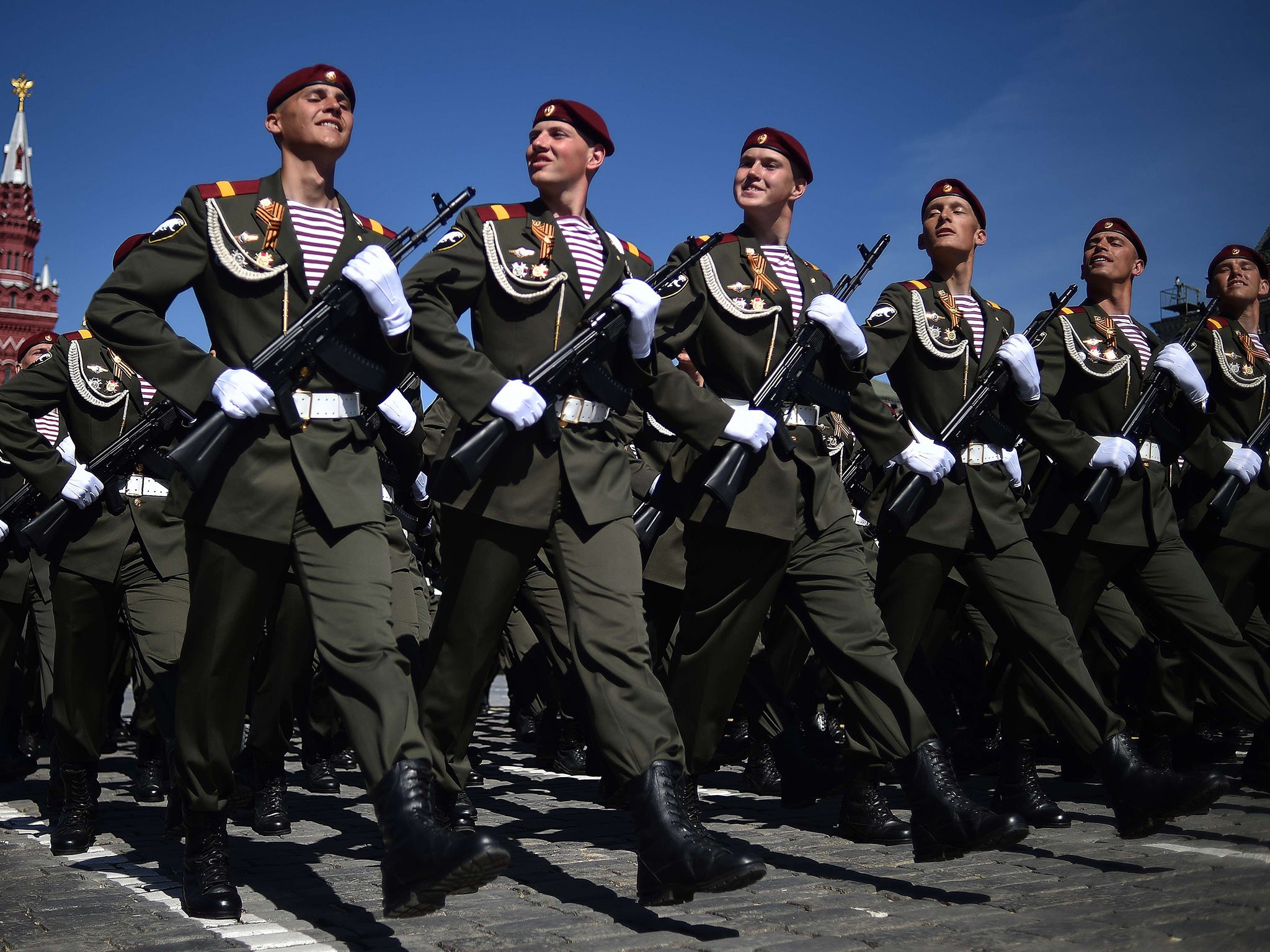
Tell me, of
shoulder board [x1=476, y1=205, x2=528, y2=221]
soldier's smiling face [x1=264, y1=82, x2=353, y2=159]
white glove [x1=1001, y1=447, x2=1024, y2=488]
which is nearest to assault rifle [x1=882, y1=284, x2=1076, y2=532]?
white glove [x1=1001, y1=447, x2=1024, y2=488]

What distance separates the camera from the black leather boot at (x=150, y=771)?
651 cm

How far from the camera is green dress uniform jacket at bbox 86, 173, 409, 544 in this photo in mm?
3701

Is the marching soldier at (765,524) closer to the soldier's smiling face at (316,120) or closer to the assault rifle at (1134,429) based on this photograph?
the soldier's smiling face at (316,120)

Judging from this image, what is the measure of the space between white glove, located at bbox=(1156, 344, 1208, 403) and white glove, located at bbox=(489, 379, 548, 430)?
11.6 feet

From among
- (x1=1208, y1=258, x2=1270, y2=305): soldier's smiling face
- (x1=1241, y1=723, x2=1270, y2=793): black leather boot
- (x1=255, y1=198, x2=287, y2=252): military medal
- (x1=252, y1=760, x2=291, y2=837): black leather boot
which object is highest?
(x1=1208, y1=258, x2=1270, y2=305): soldier's smiling face

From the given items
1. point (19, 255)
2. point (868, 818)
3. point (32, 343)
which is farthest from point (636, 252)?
point (19, 255)

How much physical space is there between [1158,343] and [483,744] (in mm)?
5453

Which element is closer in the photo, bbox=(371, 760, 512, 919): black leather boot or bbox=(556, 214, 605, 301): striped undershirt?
bbox=(371, 760, 512, 919): black leather boot

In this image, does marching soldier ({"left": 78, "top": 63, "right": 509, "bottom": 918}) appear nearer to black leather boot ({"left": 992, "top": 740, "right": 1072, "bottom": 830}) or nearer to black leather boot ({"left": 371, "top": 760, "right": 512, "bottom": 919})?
black leather boot ({"left": 371, "top": 760, "right": 512, "bottom": 919})

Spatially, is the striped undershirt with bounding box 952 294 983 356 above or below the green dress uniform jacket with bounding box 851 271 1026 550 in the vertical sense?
above

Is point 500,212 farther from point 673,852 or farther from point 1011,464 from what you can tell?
point 1011,464

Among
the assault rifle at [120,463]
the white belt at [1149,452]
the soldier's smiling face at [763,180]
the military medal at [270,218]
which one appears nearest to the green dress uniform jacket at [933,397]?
the soldier's smiling face at [763,180]

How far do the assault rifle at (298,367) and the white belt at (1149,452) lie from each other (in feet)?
11.8

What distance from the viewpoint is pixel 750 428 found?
14.8ft
